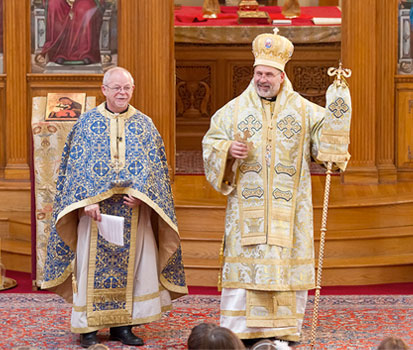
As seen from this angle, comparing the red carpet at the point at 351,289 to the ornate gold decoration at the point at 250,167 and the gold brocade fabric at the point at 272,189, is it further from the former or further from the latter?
the ornate gold decoration at the point at 250,167

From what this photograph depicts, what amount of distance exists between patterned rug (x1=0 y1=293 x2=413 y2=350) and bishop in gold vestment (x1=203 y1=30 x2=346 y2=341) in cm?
48

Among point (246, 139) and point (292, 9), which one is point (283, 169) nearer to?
point (246, 139)

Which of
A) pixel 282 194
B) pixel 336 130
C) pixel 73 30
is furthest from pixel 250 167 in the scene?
pixel 73 30

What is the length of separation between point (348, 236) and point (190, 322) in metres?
2.14

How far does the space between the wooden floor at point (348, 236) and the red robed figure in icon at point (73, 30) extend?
176 centimetres

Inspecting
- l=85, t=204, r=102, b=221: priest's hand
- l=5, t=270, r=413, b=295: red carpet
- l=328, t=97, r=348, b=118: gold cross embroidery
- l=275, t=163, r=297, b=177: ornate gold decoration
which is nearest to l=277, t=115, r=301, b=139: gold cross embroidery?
l=275, t=163, r=297, b=177: ornate gold decoration

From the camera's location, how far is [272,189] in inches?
256

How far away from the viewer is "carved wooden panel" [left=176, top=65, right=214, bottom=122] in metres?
13.7

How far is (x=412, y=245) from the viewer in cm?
920

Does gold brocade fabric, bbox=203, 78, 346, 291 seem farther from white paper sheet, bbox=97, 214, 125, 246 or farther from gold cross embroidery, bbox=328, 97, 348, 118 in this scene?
white paper sheet, bbox=97, 214, 125, 246

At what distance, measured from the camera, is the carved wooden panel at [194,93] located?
13.7m

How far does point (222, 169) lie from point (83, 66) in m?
4.34

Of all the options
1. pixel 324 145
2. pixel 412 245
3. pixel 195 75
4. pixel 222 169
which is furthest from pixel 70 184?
pixel 195 75

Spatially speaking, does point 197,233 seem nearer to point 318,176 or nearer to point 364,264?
point 364,264
